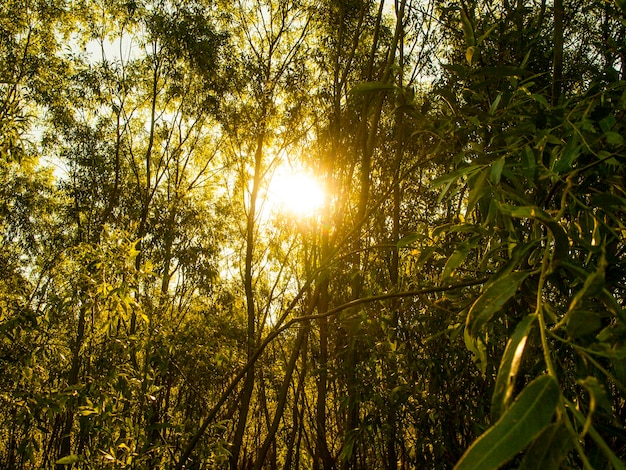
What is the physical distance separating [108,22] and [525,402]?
8986 mm

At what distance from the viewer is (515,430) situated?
27cm

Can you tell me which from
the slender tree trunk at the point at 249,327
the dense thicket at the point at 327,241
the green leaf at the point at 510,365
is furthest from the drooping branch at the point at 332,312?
the slender tree trunk at the point at 249,327

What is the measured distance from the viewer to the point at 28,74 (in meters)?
7.16

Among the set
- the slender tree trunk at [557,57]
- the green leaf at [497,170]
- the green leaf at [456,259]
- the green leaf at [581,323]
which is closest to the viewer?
the green leaf at [581,323]

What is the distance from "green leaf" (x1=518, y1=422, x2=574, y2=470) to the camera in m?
0.28

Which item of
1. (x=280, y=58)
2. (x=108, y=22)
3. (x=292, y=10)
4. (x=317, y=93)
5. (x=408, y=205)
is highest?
(x=108, y=22)

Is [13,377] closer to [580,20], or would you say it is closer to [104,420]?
[104,420]

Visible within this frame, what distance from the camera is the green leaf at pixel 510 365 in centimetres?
31

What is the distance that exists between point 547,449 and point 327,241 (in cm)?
202

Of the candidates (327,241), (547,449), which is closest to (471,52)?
(547,449)

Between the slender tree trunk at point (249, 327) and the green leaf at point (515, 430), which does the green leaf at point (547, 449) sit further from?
the slender tree trunk at point (249, 327)

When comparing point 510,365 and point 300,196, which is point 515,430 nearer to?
point 510,365

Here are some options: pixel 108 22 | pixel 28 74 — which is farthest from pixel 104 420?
pixel 108 22

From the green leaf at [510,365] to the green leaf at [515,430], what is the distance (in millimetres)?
21
